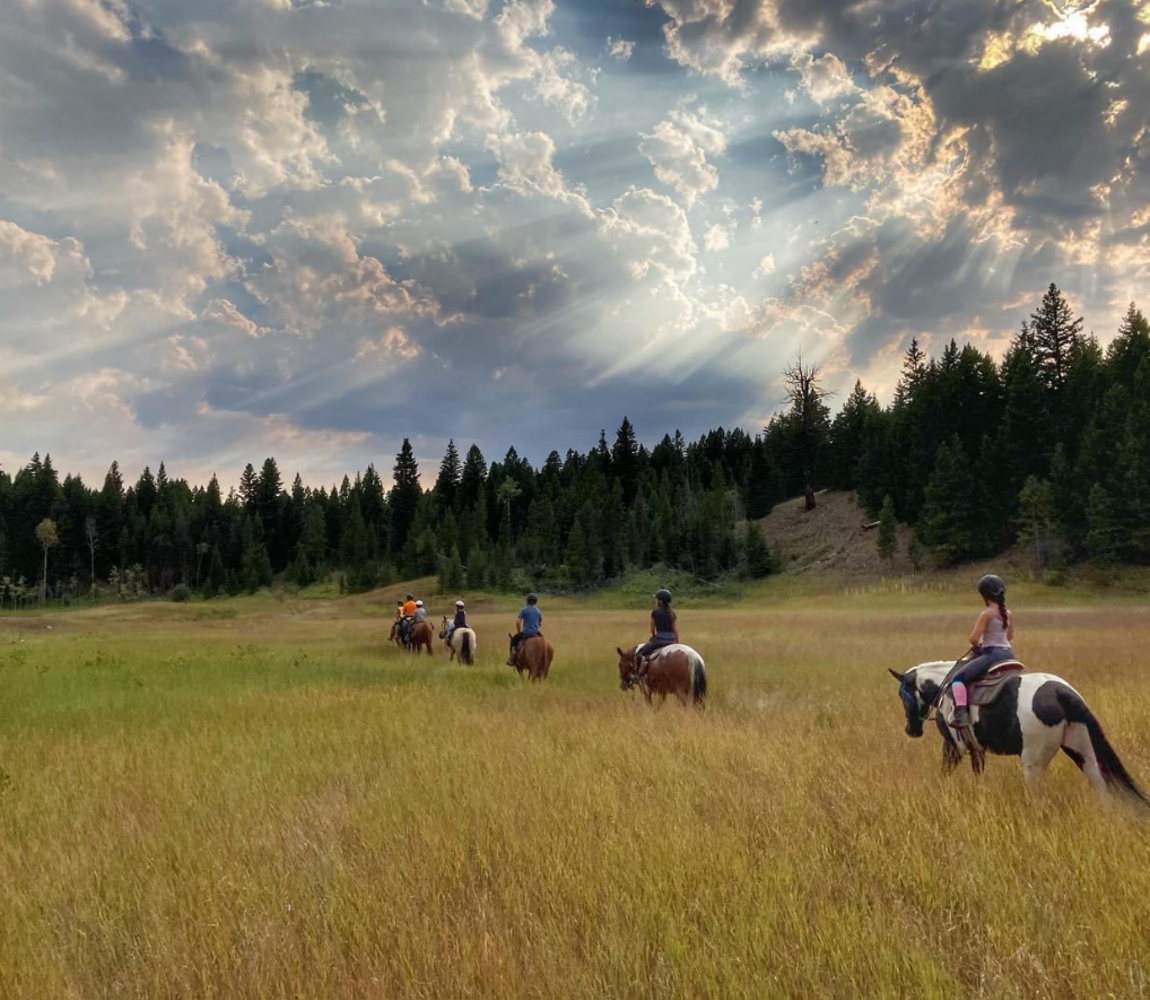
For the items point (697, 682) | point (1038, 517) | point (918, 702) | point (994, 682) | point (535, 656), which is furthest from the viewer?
point (1038, 517)

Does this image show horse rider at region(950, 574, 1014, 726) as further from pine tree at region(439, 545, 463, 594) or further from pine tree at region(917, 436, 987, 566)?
pine tree at region(439, 545, 463, 594)

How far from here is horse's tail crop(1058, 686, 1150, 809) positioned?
207 inches

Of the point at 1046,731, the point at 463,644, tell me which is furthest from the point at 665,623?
the point at 463,644

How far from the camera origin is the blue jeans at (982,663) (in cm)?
654

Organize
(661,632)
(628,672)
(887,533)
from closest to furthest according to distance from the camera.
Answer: (661,632) < (628,672) < (887,533)

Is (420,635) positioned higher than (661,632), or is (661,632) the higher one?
(661,632)

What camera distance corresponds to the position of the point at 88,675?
17219 millimetres

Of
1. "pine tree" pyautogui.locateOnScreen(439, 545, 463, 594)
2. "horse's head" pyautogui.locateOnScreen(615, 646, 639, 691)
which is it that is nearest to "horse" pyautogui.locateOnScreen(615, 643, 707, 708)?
"horse's head" pyautogui.locateOnScreen(615, 646, 639, 691)

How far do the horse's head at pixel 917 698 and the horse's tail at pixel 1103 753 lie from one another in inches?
79.3

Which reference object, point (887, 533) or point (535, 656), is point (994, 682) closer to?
point (535, 656)

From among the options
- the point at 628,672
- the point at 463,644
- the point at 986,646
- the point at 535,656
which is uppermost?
the point at 986,646

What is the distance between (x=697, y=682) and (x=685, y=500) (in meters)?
83.1

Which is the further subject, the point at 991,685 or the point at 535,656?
the point at 535,656

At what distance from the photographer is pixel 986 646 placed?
6.75m
